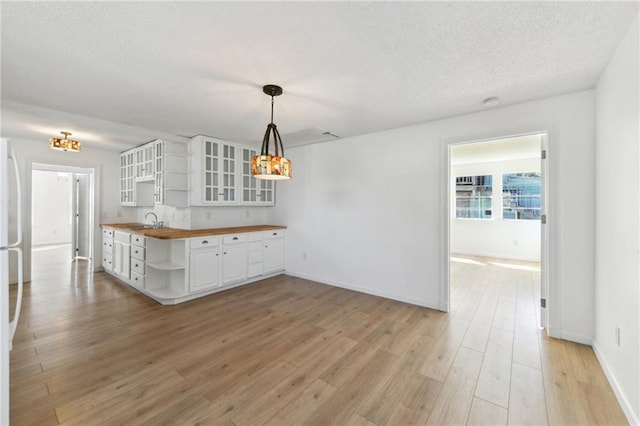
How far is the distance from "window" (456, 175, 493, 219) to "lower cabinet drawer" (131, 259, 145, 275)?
7582 mm

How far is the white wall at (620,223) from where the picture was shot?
5.32ft

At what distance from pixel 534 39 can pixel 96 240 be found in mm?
6930

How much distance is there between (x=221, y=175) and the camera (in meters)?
4.50

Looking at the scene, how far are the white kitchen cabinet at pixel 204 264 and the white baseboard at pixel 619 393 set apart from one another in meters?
4.16

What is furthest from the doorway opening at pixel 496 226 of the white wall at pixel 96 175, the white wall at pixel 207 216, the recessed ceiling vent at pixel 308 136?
the white wall at pixel 96 175

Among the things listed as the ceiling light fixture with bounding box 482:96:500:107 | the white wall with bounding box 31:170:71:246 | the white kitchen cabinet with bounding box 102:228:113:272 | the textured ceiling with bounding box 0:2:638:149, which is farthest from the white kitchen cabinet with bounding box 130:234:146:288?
the white wall with bounding box 31:170:71:246

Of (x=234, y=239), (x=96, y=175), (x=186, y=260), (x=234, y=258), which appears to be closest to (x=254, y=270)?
(x=234, y=258)

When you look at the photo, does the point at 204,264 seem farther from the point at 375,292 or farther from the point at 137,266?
the point at 375,292

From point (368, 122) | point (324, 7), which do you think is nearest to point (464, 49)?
point (324, 7)

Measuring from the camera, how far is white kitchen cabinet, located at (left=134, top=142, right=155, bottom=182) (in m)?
4.54

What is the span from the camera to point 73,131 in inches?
156

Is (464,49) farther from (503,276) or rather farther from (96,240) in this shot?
(96,240)

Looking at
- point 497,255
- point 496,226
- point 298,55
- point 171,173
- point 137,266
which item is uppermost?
point 298,55

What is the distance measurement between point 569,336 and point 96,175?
297 inches
